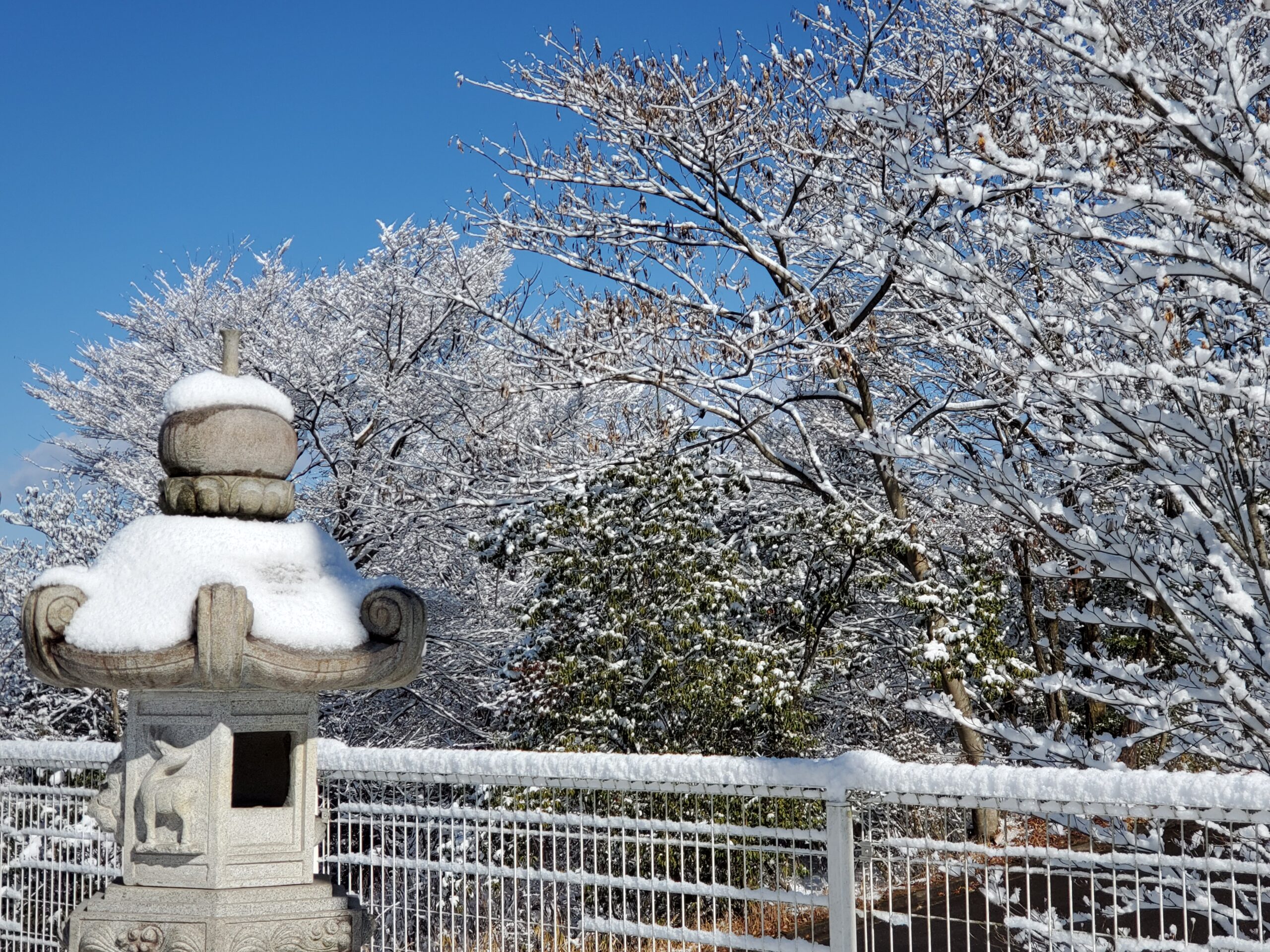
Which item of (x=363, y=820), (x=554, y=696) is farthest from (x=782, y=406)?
(x=363, y=820)

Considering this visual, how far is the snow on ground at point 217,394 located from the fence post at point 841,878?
272 centimetres

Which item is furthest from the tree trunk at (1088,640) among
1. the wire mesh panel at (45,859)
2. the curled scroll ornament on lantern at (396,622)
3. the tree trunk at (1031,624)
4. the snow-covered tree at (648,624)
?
the wire mesh panel at (45,859)

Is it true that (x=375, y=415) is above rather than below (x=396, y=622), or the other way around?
above

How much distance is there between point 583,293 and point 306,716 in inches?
290

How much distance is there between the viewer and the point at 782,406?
10.8 m

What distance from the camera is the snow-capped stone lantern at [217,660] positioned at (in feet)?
14.4

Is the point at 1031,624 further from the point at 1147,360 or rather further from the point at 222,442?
the point at 222,442

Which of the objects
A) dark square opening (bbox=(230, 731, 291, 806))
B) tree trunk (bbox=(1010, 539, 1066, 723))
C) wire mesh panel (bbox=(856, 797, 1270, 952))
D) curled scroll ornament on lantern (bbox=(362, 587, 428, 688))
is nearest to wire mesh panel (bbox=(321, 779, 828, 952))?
wire mesh panel (bbox=(856, 797, 1270, 952))

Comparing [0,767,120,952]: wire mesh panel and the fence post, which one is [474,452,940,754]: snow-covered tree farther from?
the fence post

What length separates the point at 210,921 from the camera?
14.6ft

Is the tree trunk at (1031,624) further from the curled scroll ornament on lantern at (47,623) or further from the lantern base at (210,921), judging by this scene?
the curled scroll ornament on lantern at (47,623)

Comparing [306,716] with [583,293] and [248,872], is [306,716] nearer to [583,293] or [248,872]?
[248,872]

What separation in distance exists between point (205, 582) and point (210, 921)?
49.2 inches

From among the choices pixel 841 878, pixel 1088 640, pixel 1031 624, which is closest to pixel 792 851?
pixel 841 878
